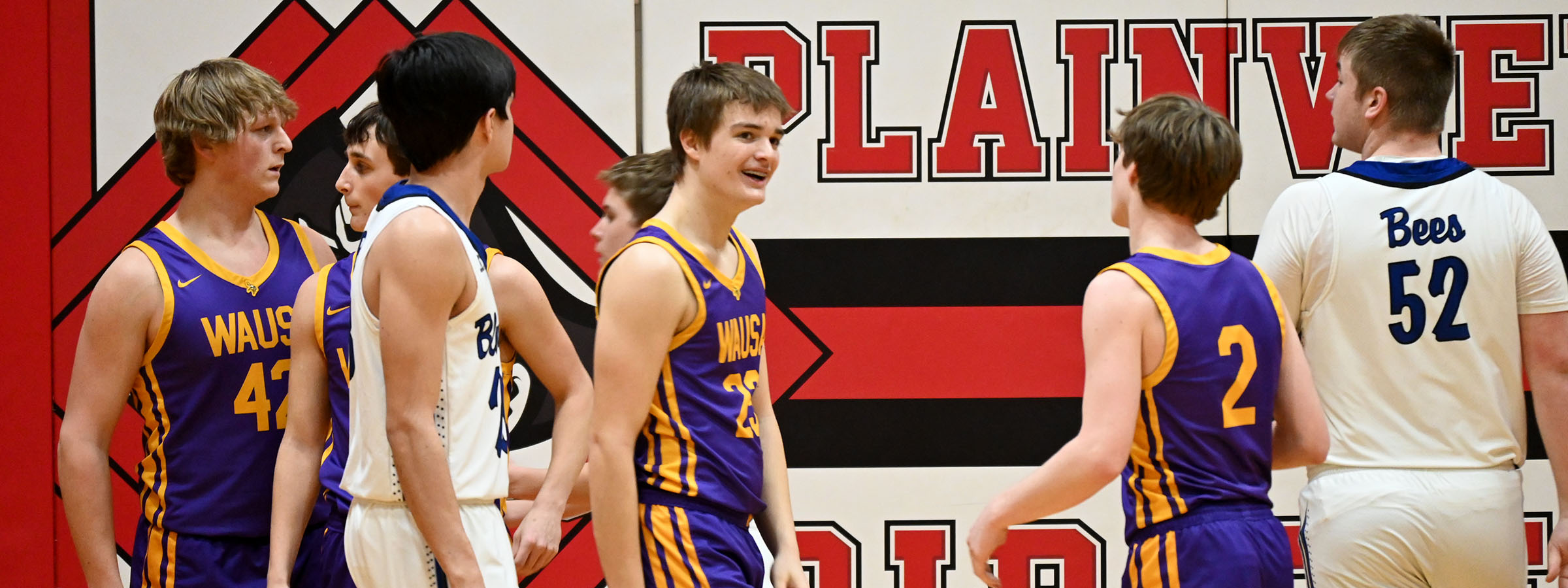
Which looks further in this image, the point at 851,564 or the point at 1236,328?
the point at 851,564

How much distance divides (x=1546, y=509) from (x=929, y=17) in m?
2.34

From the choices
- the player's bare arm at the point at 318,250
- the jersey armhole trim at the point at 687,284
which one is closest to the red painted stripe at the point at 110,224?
the player's bare arm at the point at 318,250

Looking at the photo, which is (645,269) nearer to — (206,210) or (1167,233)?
(1167,233)

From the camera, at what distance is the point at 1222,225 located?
11.6 feet

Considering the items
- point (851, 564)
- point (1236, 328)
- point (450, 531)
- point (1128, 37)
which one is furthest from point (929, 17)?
point (450, 531)

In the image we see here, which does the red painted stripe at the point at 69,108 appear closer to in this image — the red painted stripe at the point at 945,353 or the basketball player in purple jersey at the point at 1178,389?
the red painted stripe at the point at 945,353

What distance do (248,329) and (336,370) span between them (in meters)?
0.32

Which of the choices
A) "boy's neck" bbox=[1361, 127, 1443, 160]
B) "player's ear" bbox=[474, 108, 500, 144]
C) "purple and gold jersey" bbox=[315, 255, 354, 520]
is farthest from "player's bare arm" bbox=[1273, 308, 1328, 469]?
"purple and gold jersey" bbox=[315, 255, 354, 520]

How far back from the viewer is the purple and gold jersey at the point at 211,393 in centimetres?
215

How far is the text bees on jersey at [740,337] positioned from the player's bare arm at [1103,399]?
0.51m

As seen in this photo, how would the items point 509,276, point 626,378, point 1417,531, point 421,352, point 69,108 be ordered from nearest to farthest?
1. point 421,352
2. point 626,378
3. point 509,276
4. point 1417,531
5. point 69,108

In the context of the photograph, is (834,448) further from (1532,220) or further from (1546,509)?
(1546,509)

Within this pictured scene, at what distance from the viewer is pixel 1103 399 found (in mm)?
1778

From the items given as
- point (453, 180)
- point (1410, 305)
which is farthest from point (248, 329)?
point (1410, 305)
